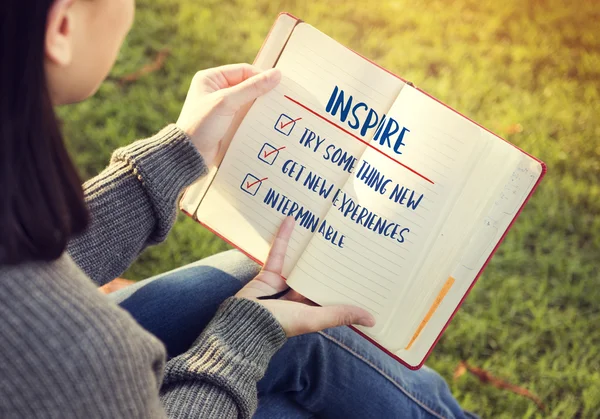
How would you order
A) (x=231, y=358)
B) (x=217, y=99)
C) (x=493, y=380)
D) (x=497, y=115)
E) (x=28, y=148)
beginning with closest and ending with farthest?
1. (x=28, y=148)
2. (x=231, y=358)
3. (x=217, y=99)
4. (x=493, y=380)
5. (x=497, y=115)

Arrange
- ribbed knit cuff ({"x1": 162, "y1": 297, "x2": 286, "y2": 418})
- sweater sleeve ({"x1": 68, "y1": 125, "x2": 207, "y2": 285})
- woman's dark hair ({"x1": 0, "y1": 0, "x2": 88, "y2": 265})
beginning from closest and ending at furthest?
woman's dark hair ({"x1": 0, "y1": 0, "x2": 88, "y2": 265})
ribbed knit cuff ({"x1": 162, "y1": 297, "x2": 286, "y2": 418})
sweater sleeve ({"x1": 68, "y1": 125, "x2": 207, "y2": 285})

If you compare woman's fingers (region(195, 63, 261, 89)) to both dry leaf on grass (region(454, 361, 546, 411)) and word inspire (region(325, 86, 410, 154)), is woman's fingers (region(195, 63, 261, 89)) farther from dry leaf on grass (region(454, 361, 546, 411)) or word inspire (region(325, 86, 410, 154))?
dry leaf on grass (region(454, 361, 546, 411))

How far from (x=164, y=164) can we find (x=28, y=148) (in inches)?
13.9

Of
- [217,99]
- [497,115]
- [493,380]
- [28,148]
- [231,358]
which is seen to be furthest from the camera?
[497,115]

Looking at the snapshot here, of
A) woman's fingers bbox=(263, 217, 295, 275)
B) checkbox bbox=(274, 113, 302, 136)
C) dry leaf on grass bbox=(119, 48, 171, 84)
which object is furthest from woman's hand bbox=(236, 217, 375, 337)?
dry leaf on grass bbox=(119, 48, 171, 84)

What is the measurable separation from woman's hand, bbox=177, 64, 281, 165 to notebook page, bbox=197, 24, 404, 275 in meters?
0.02

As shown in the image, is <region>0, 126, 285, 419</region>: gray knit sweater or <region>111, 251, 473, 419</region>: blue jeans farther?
<region>111, 251, 473, 419</region>: blue jeans

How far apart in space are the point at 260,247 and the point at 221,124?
0.70 feet

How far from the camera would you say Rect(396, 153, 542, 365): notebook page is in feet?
2.92

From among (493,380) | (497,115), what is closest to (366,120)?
(493,380)

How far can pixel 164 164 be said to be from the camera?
0.95 metres

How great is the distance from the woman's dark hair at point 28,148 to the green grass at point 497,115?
1.00 meters

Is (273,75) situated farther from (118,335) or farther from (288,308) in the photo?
(118,335)

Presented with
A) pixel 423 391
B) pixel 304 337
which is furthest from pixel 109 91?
pixel 423 391
